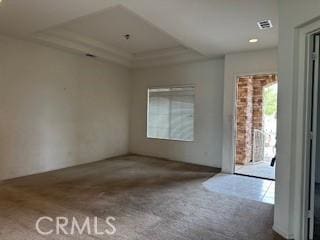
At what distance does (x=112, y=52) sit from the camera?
6.03 metres

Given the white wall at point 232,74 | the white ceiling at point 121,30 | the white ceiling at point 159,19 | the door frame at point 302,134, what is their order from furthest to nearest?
the white wall at point 232,74, the white ceiling at point 121,30, the white ceiling at point 159,19, the door frame at point 302,134

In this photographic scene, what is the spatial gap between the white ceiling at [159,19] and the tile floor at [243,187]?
258 centimetres

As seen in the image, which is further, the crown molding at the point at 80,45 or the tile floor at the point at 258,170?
the tile floor at the point at 258,170

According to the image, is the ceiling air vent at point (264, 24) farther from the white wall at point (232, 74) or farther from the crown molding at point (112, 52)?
the crown molding at point (112, 52)

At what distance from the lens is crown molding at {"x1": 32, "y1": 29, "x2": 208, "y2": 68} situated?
475cm

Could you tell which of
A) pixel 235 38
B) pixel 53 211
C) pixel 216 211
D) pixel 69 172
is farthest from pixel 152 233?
pixel 235 38

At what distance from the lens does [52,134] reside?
5.21m

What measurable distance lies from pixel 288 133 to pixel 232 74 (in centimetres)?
281

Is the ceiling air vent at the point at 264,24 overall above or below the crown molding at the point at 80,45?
below

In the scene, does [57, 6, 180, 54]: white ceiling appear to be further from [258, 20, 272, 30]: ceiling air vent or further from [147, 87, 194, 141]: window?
[258, 20, 272, 30]: ceiling air vent

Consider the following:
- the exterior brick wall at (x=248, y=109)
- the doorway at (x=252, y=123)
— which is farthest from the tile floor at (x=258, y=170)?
the exterior brick wall at (x=248, y=109)

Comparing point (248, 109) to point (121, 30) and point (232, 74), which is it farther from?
point (121, 30)

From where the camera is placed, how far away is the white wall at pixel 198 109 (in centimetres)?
576

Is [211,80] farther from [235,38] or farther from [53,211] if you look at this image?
[53,211]
